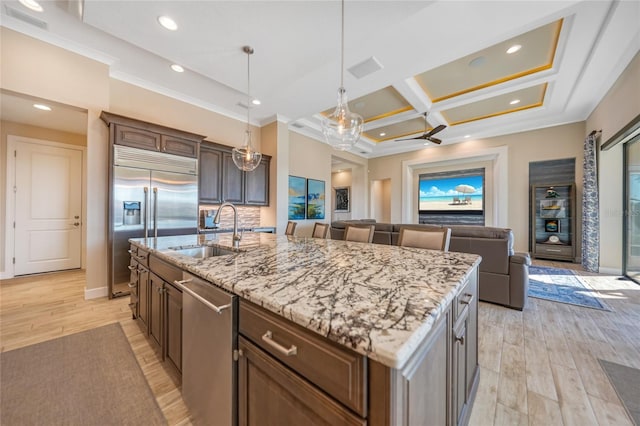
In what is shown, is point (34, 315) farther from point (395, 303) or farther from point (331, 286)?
point (395, 303)

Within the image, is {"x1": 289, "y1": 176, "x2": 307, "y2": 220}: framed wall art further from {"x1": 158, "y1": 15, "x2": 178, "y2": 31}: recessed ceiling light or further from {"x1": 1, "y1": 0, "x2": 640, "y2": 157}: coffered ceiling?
{"x1": 158, "y1": 15, "x2": 178, "y2": 31}: recessed ceiling light

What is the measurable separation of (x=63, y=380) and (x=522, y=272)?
14.0ft

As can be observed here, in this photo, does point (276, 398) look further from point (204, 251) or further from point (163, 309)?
point (204, 251)

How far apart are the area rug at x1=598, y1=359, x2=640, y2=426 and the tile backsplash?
16.4ft

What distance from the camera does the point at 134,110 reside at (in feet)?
12.2

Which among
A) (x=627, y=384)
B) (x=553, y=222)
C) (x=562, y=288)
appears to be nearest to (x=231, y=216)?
(x=627, y=384)

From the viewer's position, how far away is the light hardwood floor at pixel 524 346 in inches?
56.2

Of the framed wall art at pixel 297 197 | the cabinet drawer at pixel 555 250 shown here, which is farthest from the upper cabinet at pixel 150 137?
the cabinet drawer at pixel 555 250

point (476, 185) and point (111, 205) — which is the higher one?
point (476, 185)

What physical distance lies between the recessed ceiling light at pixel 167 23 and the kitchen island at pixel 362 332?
2580 millimetres

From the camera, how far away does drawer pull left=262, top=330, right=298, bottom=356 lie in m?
0.71

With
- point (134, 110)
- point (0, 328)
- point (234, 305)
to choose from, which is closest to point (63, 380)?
point (0, 328)

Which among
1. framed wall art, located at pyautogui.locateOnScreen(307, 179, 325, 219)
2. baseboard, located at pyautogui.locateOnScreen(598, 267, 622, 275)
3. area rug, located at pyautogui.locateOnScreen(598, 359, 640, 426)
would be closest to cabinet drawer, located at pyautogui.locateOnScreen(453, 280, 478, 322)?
area rug, located at pyautogui.locateOnScreen(598, 359, 640, 426)

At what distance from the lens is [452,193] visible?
7262 mm
